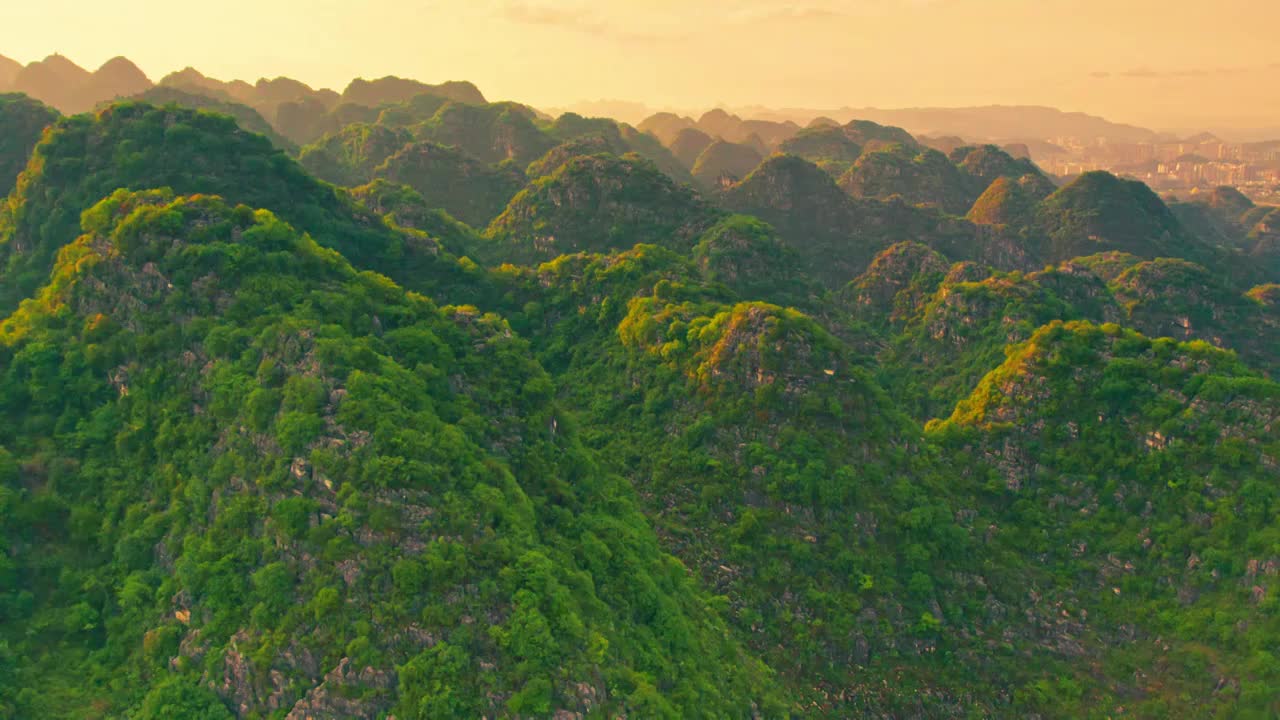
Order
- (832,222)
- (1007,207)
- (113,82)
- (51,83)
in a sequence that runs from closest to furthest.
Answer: (832,222) < (1007,207) < (51,83) < (113,82)

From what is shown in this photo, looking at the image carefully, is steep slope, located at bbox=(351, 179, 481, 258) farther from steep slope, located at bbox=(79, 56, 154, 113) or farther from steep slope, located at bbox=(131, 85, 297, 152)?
steep slope, located at bbox=(79, 56, 154, 113)

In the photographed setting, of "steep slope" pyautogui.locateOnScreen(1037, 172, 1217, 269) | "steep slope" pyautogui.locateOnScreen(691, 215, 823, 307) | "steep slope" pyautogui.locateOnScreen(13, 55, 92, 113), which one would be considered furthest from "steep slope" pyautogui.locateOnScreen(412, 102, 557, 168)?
"steep slope" pyautogui.locateOnScreen(1037, 172, 1217, 269)

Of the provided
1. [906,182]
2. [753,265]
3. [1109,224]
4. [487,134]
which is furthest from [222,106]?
[1109,224]

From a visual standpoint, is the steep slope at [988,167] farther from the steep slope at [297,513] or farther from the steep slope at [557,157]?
the steep slope at [297,513]

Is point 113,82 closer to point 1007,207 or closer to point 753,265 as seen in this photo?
point 753,265

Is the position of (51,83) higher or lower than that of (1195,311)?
higher

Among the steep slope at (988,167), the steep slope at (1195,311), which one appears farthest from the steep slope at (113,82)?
the steep slope at (1195,311)

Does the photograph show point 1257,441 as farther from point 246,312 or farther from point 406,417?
point 246,312
